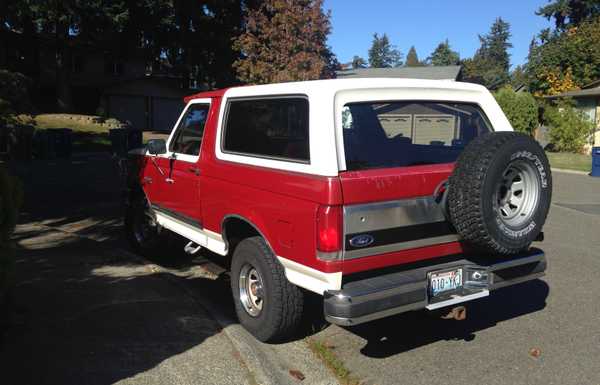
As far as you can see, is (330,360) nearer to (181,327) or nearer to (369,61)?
(181,327)

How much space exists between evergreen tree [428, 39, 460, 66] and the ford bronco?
122643 millimetres

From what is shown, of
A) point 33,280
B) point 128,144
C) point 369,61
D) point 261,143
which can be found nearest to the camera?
point 261,143

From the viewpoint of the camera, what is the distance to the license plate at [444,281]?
4041 millimetres

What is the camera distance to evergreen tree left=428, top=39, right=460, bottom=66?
121188mm

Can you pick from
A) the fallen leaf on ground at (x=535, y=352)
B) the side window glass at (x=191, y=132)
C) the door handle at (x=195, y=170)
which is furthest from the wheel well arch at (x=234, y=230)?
the fallen leaf on ground at (x=535, y=352)

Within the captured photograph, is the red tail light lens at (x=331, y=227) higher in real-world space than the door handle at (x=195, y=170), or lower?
lower

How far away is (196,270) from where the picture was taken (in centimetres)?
666

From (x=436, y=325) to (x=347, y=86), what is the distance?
7.71ft

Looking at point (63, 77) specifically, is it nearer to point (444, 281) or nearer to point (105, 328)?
point (105, 328)

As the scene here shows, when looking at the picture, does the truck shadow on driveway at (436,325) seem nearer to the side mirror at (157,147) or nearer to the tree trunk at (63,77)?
the side mirror at (157,147)

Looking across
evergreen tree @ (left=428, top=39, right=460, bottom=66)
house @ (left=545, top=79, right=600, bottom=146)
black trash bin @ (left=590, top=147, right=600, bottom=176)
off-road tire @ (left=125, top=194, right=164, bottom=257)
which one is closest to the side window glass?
off-road tire @ (left=125, top=194, right=164, bottom=257)

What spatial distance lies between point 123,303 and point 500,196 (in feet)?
11.1

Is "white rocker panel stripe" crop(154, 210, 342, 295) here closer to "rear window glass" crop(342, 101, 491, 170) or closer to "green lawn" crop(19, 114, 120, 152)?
"rear window glass" crop(342, 101, 491, 170)

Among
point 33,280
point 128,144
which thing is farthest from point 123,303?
point 128,144
